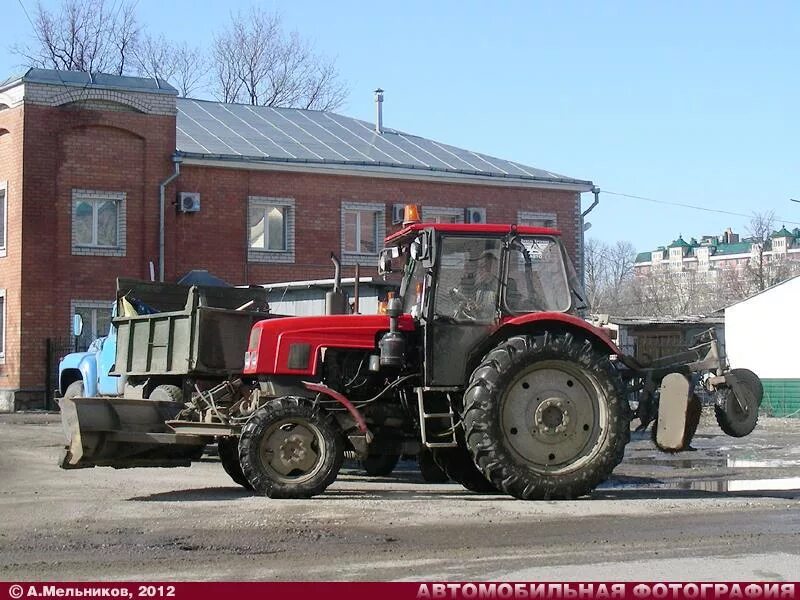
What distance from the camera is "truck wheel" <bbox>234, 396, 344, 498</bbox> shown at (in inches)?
451

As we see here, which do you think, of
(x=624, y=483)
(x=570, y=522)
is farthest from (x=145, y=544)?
(x=624, y=483)

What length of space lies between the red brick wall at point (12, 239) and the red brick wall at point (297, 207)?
11.7 feet

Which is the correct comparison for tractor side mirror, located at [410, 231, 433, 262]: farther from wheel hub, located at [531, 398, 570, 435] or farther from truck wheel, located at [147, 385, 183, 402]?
truck wheel, located at [147, 385, 183, 402]

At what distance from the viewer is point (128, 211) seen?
101ft

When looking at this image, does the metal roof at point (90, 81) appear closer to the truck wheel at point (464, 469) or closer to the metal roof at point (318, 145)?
the metal roof at point (318, 145)

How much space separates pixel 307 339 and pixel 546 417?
2297 mm

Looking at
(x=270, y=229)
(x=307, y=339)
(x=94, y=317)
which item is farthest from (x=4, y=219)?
(x=307, y=339)

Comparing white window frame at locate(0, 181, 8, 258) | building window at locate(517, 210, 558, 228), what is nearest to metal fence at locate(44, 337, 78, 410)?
white window frame at locate(0, 181, 8, 258)

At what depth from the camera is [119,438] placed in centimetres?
1190

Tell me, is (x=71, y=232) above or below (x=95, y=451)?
above

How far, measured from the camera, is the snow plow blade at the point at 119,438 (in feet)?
38.8

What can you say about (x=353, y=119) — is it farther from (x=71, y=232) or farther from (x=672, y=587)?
(x=672, y=587)

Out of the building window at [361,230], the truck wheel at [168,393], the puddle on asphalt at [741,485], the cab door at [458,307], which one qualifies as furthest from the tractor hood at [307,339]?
the building window at [361,230]

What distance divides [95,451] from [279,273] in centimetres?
2098
